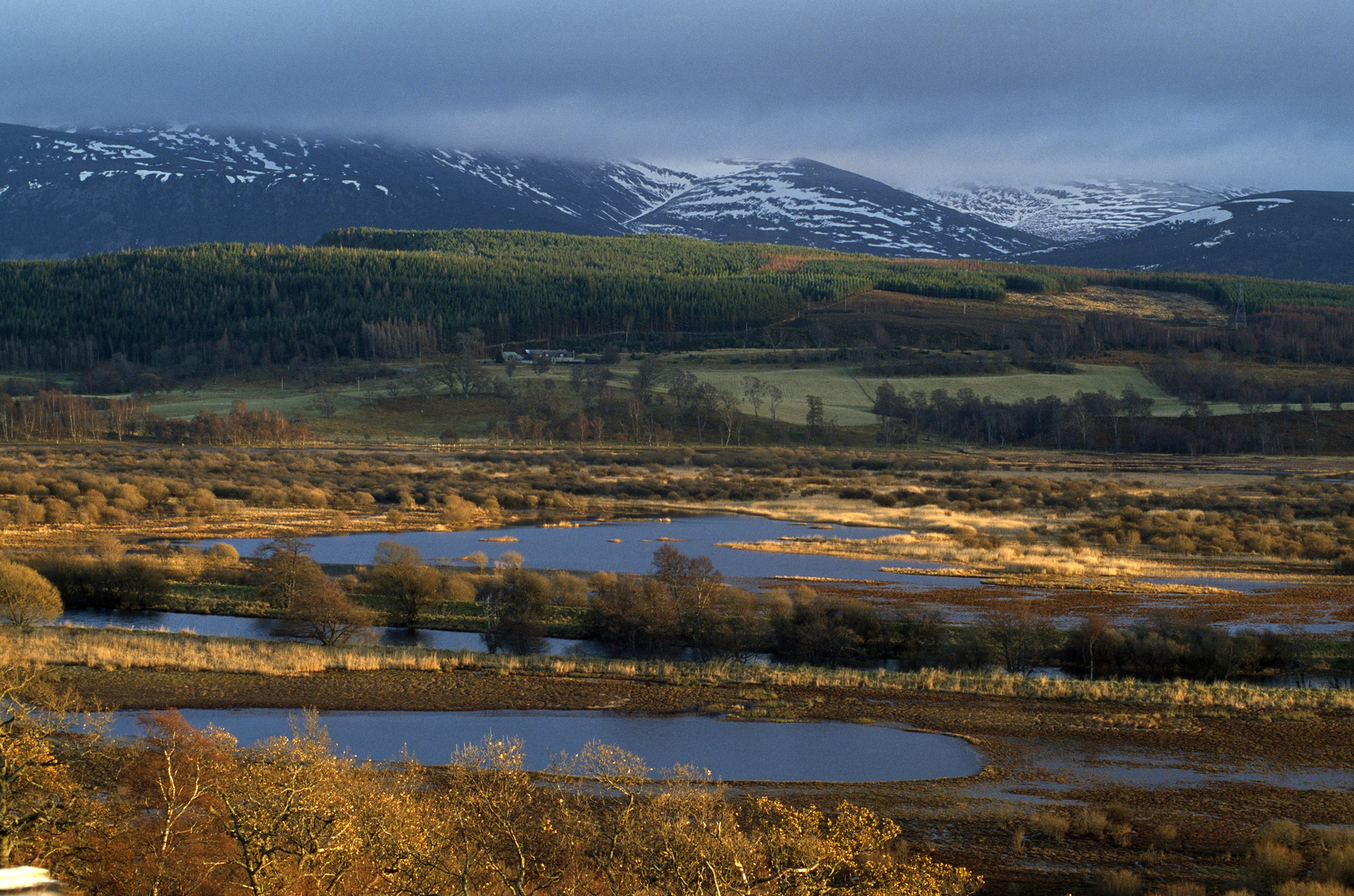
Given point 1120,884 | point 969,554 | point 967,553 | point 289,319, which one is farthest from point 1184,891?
point 289,319

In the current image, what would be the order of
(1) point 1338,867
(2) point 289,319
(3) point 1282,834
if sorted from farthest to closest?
(2) point 289,319, (3) point 1282,834, (1) point 1338,867

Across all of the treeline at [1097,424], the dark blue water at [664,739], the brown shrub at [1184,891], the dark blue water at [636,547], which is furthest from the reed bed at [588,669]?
the treeline at [1097,424]

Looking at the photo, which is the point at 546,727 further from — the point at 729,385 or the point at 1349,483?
the point at 729,385

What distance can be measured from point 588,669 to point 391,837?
17.8 metres

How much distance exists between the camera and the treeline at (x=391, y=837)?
485 inches

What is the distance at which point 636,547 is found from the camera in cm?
5491

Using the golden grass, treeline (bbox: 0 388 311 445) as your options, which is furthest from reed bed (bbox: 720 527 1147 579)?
treeline (bbox: 0 388 311 445)

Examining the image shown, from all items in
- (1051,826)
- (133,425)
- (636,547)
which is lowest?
(636,547)

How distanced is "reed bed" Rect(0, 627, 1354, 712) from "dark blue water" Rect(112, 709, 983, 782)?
371 cm

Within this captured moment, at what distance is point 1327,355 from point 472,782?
605ft

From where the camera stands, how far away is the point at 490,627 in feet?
118

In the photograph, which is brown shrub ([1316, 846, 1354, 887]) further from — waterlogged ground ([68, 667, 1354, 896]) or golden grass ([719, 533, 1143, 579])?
golden grass ([719, 533, 1143, 579])

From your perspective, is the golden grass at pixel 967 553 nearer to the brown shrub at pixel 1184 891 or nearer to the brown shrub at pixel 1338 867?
the brown shrub at pixel 1338 867

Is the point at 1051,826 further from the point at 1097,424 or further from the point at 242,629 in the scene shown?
the point at 1097,424
